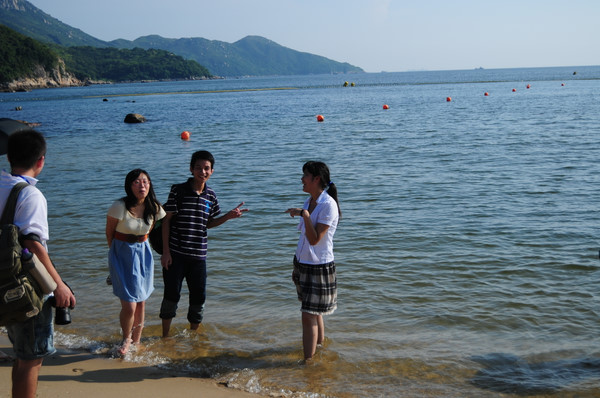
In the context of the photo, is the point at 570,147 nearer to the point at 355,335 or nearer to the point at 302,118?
the point at 355,335

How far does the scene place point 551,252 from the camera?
8766 mm

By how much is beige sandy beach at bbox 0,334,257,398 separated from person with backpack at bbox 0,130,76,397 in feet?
3.49

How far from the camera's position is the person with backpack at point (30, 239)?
3.39m

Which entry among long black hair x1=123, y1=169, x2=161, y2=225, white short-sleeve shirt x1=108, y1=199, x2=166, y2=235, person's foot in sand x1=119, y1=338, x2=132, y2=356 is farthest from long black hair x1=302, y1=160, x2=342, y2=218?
person's foot in sand x1=119, y1=338, x2=132, y2=356

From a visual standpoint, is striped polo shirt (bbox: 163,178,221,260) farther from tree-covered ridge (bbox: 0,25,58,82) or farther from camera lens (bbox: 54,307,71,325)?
tree-covered ridge (bbox: 0,25,58,82)

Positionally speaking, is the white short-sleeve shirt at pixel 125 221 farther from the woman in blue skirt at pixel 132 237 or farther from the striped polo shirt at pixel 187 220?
the striped polo shirt at pixel 187 220

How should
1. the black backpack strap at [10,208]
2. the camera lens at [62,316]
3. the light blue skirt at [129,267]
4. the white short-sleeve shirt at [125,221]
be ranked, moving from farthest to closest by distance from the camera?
the light blue skirt at [129,267] → the white short-sleeve shirt at [125,221] → the camera lens at [62,316] → the black backpack strap at [10,208]

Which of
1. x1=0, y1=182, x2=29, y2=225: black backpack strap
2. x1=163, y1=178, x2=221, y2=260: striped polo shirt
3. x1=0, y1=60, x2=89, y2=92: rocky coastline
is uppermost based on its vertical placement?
x1=0, y1=60, x2=89, y2=92: rocky coastline

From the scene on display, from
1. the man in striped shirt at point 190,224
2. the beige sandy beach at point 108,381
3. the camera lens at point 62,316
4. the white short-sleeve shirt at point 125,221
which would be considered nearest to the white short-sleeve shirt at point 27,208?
the camera lens at point 62,316

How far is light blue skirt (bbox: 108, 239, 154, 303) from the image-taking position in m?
5.08

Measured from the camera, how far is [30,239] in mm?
3381

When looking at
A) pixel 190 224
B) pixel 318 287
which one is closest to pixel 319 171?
pixel 318 287

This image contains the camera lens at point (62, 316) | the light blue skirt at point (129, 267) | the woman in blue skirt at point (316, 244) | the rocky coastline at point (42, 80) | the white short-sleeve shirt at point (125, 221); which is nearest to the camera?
the camera lens at point (62, 316)

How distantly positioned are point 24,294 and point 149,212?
71.9 inches
